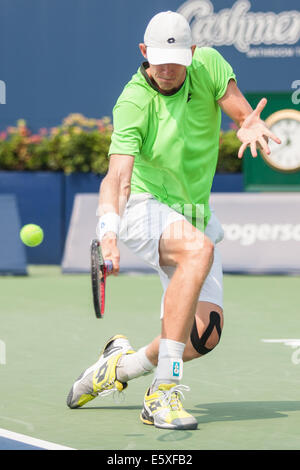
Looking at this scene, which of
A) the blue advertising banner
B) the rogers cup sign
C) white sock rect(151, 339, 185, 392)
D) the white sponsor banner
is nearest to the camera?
white sock rect(151, 339, 185, 392)

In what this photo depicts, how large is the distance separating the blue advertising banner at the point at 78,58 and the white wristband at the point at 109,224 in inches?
479

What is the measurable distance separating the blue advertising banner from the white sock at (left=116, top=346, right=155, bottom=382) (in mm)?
11814

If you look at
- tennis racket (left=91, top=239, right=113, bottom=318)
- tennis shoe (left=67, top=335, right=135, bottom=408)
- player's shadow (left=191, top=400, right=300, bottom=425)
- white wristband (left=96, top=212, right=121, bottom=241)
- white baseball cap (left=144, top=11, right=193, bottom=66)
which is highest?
white baseball cap (left=144, top=11, right=193, bottom=66)

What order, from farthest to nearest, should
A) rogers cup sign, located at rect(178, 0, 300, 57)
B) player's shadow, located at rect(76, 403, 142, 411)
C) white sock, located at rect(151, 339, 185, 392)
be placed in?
rogers cup sign, located at rect(178, 0, 300, 57)
player's shadow, located at rect(76, 403, 142, 411)
white sock, located at rect(151, 339, 185, 392)

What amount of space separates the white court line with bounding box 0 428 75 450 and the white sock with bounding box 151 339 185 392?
70 centimetres

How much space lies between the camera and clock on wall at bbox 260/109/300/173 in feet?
46.4

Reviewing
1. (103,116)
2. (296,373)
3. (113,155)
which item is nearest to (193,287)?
(113,155)

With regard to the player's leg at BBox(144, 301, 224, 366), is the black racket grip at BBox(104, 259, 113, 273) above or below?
above

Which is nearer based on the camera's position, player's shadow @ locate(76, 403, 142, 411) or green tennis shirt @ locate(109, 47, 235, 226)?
green tennis shirt @ locate(109, 47, 235, 226)

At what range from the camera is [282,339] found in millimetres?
8172

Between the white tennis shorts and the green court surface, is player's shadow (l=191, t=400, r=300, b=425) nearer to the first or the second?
the green court surface

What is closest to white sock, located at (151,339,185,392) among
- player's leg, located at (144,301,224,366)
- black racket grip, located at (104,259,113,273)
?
player's leg, located at (144,301,224,366)

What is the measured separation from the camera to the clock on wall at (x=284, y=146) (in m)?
14.1

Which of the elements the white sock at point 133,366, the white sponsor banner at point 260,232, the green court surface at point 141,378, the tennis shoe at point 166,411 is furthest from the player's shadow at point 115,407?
the white sponsor banner at point 260,232
